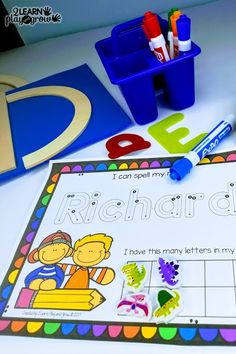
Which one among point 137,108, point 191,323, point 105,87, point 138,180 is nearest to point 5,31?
point 105,87

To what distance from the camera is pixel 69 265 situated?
0.41 m

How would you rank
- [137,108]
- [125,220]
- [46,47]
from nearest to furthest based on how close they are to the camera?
[125,220] → [137,108] → [46,47]

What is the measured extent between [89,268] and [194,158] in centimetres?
19

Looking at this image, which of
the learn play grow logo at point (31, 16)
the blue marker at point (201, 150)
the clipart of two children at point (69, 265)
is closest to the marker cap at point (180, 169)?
the blue marker at point (201, 150)

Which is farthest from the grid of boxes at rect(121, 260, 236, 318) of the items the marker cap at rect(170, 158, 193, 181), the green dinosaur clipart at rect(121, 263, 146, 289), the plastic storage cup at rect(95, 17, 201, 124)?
the plastic storage cup at rect(95, 17, 201, 124)

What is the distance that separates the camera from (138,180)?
490 mm

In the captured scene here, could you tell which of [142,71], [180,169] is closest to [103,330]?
[180,169]

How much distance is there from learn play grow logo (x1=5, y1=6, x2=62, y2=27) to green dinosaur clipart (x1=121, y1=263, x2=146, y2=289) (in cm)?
70

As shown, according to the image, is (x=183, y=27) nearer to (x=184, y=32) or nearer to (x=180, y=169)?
(x=184, y=32)

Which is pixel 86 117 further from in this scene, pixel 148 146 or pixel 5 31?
pixel 5 31

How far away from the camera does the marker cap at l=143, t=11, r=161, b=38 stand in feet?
1.74

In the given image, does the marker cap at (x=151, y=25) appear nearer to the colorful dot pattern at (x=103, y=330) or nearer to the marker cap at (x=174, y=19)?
the marker cap at (x=174, y=19)

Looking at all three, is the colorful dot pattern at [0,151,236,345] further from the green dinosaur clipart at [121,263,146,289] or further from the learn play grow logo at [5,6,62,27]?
the learn play grow logo at [5,6,62,27]

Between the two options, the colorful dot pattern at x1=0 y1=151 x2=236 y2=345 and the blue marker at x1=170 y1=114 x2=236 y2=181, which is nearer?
the colorful dot pattern at x1=0 y1=151 x2=236 y2=345
